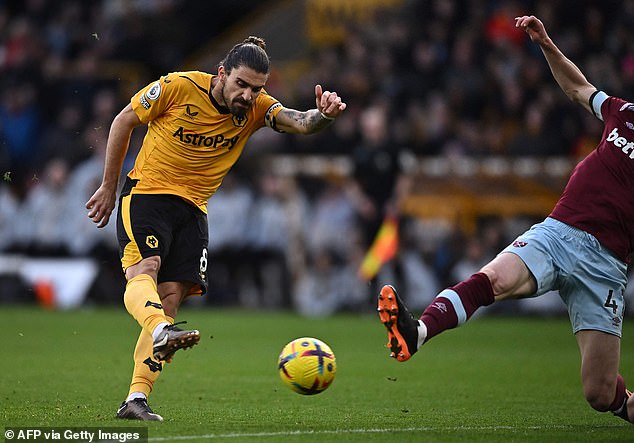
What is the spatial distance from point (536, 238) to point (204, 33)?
1957 cm

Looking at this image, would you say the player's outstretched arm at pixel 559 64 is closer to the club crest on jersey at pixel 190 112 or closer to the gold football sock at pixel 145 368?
the club crest on jersey at pixel 190 112

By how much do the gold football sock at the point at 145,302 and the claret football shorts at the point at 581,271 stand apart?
208cm

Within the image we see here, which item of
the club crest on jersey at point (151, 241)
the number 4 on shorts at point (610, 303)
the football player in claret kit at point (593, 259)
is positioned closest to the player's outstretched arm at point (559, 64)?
the football player in claret kit at point (593, 259)

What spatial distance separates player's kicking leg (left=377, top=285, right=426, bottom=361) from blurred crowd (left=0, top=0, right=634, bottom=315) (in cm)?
1028

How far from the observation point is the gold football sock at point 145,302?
6.38m

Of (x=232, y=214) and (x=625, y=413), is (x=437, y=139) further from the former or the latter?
(x=625, y=413)

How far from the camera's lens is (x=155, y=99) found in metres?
7.04

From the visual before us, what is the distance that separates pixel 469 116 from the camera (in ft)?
61.9

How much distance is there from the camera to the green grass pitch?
6.59 metres

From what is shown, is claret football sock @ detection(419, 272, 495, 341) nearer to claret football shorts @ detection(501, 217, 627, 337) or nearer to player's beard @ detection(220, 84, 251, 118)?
claret football shorts @ detection(501, 217, 627, 337)

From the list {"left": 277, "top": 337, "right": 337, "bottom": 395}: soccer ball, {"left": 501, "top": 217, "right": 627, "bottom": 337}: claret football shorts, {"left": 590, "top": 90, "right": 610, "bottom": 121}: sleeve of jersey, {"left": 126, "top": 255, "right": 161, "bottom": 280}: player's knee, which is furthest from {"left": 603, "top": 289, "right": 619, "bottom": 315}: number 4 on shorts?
{"left": 126, "top": 255, "right": 161, "bottom": 280}: player's knee

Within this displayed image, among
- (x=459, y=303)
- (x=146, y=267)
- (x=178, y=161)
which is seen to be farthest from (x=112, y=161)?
(x=459, y=303)

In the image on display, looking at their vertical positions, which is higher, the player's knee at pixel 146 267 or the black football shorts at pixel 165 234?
the black football shorts at pixel 165 234

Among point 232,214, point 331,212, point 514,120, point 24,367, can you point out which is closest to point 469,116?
point 514,120
